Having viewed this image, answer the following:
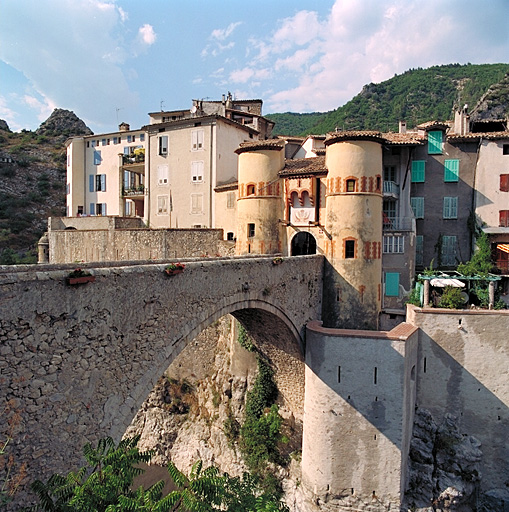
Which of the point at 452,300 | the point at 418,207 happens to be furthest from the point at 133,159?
the point at 452,300

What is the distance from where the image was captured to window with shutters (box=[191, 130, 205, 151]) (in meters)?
28.3

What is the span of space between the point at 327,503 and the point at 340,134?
1625 centimetres

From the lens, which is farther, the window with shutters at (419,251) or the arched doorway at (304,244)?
the window with shutters at (419,251)

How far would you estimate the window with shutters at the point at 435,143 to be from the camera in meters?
25.7

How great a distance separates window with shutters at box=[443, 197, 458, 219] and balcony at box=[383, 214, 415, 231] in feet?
10.4

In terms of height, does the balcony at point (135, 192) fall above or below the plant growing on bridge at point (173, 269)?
above

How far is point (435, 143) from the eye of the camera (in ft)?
84.4

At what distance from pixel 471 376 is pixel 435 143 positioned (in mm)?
14804

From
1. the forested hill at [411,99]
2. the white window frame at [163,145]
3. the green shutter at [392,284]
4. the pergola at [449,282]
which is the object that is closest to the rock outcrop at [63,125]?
the forested hill at [411,99]

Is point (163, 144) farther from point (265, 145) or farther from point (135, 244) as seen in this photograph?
point (265, 145)

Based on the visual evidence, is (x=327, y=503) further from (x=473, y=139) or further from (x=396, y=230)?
(x=473, y=139)

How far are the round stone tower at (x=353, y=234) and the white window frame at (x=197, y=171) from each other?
37.8 feet

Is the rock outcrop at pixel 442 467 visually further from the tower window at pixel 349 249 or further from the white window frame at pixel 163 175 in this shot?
the white window frame at pixel 163 175

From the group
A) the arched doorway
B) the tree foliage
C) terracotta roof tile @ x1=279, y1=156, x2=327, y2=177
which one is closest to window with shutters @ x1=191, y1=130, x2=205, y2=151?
terracotta roof tile @ x1=279, y1=156, x2=327, y2=177
